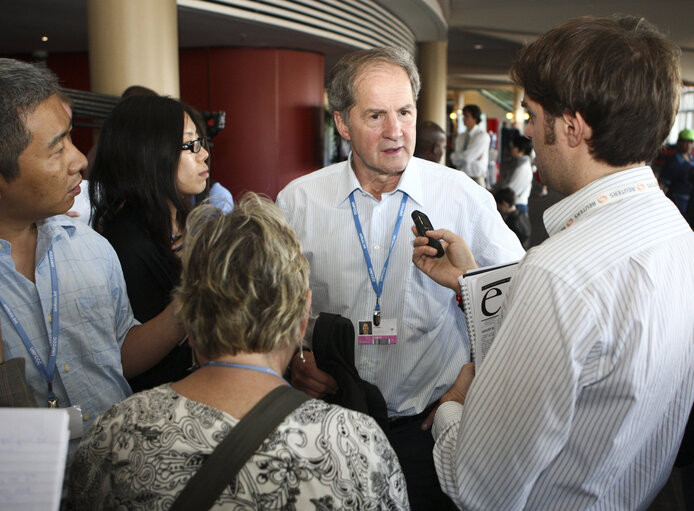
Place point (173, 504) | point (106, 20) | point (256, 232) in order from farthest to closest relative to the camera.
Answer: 1. point (106, 20)
2. point (256, 232)
3. point (173, 504)

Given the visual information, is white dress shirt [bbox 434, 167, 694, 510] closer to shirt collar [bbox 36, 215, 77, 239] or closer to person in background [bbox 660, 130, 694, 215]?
Result: shirt collar [bbox 36, 215, 77, 239]

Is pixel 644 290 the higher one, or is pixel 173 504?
pixel 644 290

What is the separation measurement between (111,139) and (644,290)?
1.80 meters

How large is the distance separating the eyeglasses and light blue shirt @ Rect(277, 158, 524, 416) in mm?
497

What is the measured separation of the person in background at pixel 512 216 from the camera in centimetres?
512

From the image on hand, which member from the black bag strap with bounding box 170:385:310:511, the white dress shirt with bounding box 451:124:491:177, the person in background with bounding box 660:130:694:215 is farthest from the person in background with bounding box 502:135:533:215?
the black bag strap with bounding box 170:385:310:511

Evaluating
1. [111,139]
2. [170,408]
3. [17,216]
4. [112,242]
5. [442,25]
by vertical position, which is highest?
[442,25]

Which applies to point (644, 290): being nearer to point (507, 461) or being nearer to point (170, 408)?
point (507, 461)

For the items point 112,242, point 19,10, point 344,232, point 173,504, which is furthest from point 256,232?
point 19,10

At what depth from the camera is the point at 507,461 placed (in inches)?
43.8

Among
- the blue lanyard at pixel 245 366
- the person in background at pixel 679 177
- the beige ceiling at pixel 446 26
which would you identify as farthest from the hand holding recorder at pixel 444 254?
the person in background at pixel 679 177

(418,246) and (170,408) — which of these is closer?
(170,408)

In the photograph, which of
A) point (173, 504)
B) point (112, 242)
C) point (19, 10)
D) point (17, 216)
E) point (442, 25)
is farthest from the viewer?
point (442, 25)

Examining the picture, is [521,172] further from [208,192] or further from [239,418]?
[239,418]
